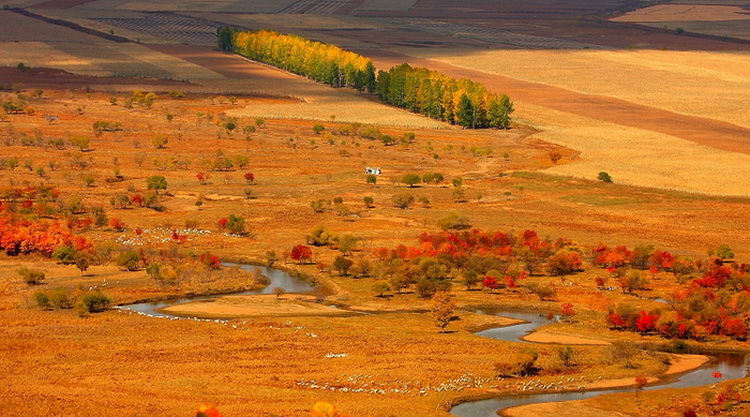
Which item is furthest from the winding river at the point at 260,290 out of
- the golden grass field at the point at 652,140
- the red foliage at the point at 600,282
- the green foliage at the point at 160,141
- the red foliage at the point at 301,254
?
the green foliage at the point at 160,141

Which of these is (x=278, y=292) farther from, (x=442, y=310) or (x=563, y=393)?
(x=563, y=393)

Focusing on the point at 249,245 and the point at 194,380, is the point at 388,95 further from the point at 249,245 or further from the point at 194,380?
the point at 194,380

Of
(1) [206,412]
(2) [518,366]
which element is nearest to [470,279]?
(2) [518,366]

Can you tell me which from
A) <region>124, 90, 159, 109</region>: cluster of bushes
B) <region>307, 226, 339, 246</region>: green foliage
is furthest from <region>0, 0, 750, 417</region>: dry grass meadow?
<region>124, 90, 159, 109</region>: cluster of bushes

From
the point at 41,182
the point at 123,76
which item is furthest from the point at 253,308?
the point at 123,76

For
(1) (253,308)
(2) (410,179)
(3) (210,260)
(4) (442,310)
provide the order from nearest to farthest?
(4) (442,310)
(1) (253,308)
(3) (210,260)
(2) (410,179)

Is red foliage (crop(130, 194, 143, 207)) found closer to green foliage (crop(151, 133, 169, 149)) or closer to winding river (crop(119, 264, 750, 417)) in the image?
winding river (crop(119, 264, 750, 417))

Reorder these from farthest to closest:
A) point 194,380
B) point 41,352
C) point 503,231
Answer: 1. point 503,231
2. point 41,352
3. point 194,380
